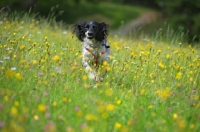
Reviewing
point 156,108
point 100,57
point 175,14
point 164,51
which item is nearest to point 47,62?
point 100,57

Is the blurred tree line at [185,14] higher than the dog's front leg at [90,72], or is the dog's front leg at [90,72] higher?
the blurred tree line at [185,14]

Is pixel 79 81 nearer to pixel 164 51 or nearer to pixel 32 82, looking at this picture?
pixel 32 82

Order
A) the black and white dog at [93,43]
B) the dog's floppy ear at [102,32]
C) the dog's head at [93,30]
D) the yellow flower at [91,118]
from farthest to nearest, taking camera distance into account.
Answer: the dog's floppy ear at [102,32] < the dog's head at [93,30] < the black and white dog at [93,43] < the yellow flower at [91,118]

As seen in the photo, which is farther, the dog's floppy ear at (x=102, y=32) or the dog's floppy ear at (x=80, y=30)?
the dog's floppy ear at (x=80, y=30)

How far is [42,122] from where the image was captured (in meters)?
3.18

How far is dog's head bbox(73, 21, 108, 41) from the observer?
6.12 metres

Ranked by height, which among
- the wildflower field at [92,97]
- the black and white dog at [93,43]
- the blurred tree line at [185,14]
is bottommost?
the wildflower field at [92,97]

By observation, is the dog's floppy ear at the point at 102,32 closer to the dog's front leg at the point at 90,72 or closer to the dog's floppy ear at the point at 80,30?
the dog's floppy ear at the point at 80,30

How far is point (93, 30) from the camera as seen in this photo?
618cm

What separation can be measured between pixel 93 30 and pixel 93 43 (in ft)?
0.79

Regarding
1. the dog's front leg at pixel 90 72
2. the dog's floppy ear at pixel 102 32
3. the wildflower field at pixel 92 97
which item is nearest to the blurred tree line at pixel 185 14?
the dog's floppy ear at pixel 102 32

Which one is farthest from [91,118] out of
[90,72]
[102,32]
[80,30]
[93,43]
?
[80,30]

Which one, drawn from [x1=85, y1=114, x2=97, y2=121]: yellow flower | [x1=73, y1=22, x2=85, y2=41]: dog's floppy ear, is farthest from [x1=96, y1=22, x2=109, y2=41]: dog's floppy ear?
[x1=85, y1=114, x2=97, y2=121]: yellow flower

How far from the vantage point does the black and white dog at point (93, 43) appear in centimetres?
586
